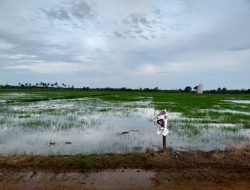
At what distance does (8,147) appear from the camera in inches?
386

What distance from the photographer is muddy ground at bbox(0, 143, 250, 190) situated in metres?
5.93

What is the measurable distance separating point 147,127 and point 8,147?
6.92 metres

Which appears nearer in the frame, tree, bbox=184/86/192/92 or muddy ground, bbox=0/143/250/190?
muddy ground, bbox=0/143/250/190

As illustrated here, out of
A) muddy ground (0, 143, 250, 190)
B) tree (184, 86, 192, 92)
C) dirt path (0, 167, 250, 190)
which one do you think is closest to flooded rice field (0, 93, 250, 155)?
muddy ground (0, 143, 250, 190)

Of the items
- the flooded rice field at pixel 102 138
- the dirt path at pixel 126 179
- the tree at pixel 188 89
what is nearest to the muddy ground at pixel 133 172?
the dirt path at pixel 126 179

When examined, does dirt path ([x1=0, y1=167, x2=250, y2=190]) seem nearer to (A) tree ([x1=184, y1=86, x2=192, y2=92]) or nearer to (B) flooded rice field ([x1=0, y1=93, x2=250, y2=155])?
(B) flooded rice field ([x1=0, y1=93, x2=250, y2=155])

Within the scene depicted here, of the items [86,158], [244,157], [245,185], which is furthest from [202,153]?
[86,158]

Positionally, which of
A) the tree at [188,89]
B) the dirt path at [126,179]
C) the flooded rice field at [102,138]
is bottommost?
the flooded rice field at [102,138]

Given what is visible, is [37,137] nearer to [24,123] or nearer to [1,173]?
[24,123]

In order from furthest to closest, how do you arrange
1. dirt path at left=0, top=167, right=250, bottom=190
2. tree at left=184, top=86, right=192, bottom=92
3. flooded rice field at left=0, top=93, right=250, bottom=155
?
tree at left=184, top=86, right=192, bottom=92, flooded rice field at left=0, top=93, right=250, bottom=155, dirt path at left=0, top=167, right=250, bottom=190

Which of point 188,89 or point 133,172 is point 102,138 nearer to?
point 133,172

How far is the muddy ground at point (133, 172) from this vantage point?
593 centimetres

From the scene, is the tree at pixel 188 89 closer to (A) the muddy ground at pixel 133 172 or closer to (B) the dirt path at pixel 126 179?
(A) the muddy ground at pixel 133 172

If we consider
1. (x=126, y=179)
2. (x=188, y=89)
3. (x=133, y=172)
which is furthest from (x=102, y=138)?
(x=188, y=89)
